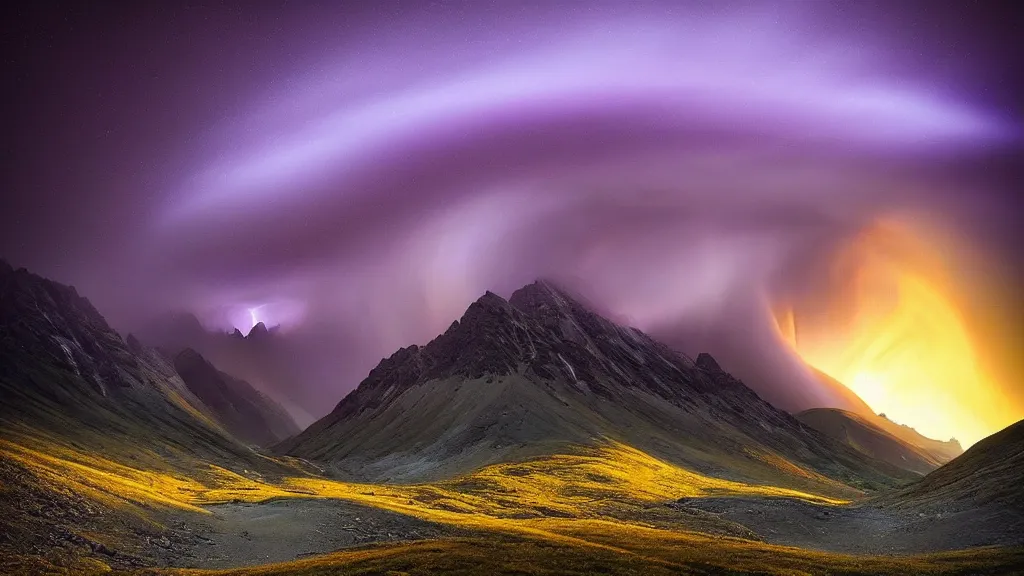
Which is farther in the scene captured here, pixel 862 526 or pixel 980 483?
pixel 862 526

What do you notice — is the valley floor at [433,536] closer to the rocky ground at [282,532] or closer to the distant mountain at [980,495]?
the rocky ground at [282,532]

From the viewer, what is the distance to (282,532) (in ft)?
273

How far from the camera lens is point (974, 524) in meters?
74.9

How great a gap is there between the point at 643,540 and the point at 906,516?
1707 inches

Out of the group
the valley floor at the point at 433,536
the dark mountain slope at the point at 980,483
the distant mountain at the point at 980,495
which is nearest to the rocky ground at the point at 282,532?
the valley floor at the point at 433,536

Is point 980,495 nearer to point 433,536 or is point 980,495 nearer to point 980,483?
point 980,483

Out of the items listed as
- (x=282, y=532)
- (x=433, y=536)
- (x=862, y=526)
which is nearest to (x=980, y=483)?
(x=862, y=526)

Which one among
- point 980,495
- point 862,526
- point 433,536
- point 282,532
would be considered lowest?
point 282,532

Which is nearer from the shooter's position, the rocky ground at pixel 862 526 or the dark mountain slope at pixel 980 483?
the rocky ground at pixel 862 526

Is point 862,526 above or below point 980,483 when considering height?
below

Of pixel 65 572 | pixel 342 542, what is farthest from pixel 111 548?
pixel 342 542

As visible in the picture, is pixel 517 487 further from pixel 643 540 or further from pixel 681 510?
pixel 643 540

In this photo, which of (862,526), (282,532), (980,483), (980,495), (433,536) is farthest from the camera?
(862,526)

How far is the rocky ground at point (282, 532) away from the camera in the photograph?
224ft
